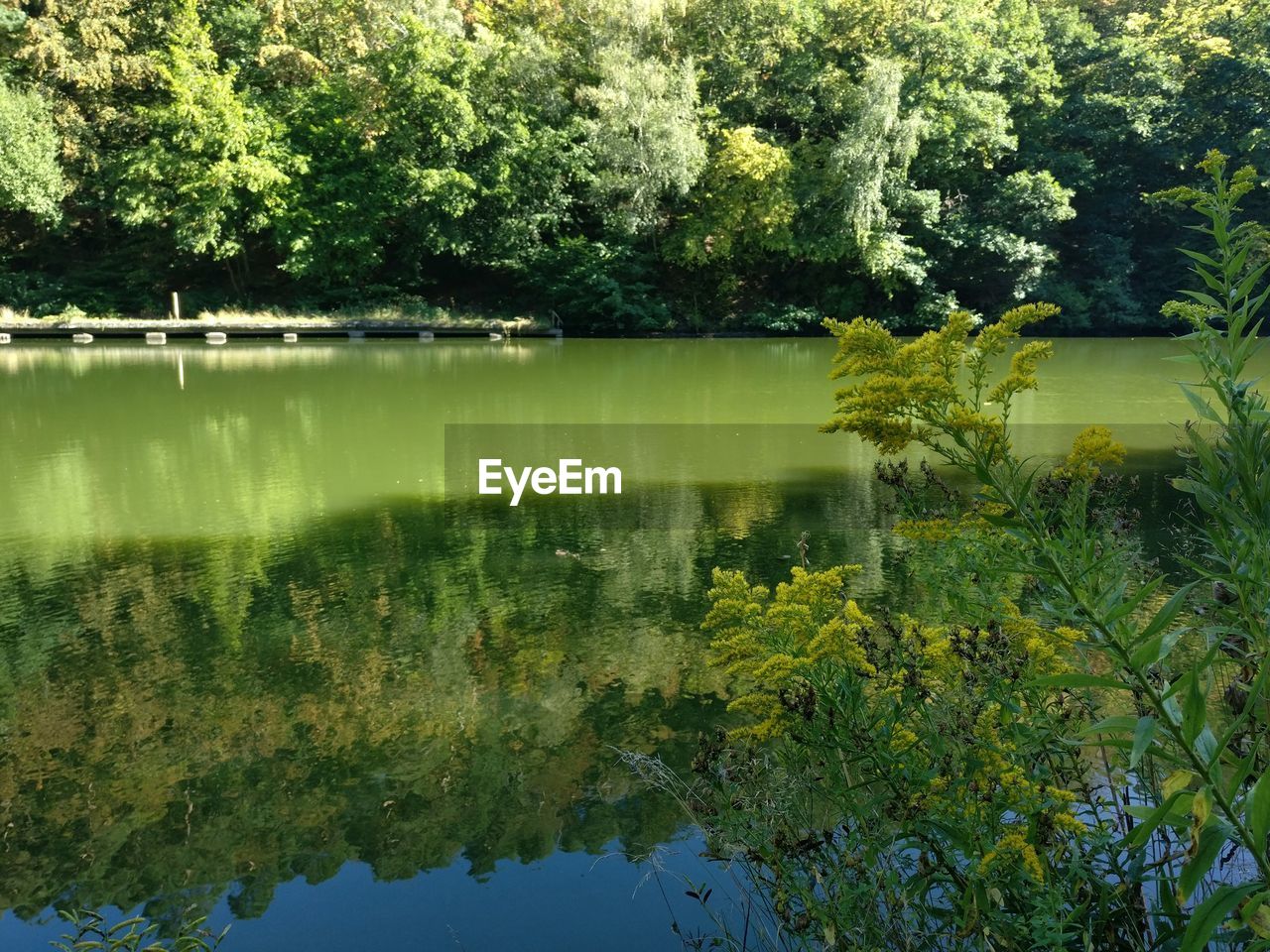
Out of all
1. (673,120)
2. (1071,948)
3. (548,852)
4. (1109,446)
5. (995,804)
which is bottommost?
(548,852)

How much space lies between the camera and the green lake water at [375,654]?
3.72 meters

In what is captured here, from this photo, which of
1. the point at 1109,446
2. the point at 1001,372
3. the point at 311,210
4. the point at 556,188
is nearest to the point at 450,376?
the point at 1001,372

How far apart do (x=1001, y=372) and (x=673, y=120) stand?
10980mm

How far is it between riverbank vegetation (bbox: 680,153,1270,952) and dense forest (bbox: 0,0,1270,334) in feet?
78.3

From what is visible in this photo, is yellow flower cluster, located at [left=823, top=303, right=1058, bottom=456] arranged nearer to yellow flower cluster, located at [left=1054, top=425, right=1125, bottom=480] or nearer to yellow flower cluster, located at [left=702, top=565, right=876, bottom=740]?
yellow flower cluster, located at [left=1054, top=425, right=1125, bottom=480]

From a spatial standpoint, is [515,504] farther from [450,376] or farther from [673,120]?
[673,120]

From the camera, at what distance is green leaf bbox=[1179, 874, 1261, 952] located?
1173mm

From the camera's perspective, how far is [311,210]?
28766mm

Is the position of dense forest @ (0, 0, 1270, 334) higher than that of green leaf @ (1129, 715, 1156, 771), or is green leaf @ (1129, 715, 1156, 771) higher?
dense forest @ (0, 0, 1270, 334)

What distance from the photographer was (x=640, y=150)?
25.6m

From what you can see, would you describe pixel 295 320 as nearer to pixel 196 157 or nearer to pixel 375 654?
pixel 196 157

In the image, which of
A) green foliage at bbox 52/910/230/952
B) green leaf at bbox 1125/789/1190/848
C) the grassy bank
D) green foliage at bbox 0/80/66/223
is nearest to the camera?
green leaf at bbox 1125/789/1190/848

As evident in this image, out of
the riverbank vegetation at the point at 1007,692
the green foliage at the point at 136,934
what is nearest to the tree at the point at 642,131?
the riverbank vegetation at the point at 1007,692

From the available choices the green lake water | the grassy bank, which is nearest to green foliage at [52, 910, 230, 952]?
the green lake water
